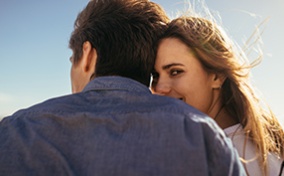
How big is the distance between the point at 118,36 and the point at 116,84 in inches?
17.1

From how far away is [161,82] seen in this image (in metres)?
3.30

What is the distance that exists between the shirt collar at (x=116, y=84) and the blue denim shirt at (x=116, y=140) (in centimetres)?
7

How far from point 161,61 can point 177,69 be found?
0.23 m

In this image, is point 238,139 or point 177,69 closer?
point 238,139

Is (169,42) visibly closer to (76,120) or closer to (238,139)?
(238,139)

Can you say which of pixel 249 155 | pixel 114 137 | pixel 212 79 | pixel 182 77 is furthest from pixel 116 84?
pixel 212 79

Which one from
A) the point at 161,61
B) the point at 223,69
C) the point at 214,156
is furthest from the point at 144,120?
the point at 223,69

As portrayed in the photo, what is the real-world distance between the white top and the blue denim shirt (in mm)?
1441

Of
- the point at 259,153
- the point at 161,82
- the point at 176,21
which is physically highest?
the point at 176,21

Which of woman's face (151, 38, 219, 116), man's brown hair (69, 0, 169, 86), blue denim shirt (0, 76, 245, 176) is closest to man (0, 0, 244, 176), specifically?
blue denim shirt (0, 76, 245, 176)

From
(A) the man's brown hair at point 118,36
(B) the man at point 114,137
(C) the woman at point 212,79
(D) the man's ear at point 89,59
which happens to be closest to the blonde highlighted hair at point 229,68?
(C) the woman at point 212,79

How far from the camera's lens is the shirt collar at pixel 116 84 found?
1.81 m

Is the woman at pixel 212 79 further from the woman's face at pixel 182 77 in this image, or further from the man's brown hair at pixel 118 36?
the man's brown hair at pixel 118 36

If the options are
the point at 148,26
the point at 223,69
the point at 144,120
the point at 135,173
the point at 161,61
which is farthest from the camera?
the point at 223,69
